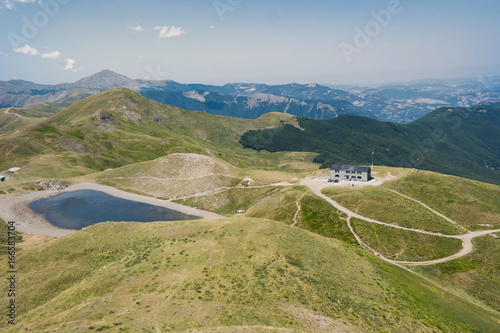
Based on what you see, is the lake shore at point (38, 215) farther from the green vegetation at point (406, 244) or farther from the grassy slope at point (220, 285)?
the green vegetation at point (406, 244)

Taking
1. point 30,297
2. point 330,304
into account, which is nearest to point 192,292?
point 330,304

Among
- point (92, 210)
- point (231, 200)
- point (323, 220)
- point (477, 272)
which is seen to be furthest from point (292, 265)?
point (92, 210)

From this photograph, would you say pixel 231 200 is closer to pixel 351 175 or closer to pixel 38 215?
pixel 351 175

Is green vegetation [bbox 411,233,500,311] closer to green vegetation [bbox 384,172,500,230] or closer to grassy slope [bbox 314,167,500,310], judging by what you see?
grassy slope [bbox 314,167,500,310]

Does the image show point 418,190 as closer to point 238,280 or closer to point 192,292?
point 238,280

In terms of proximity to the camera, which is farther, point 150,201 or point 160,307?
point 150,201

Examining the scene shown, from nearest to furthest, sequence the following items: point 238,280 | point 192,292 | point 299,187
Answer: point 192,292, point 238,280, point 299,187
